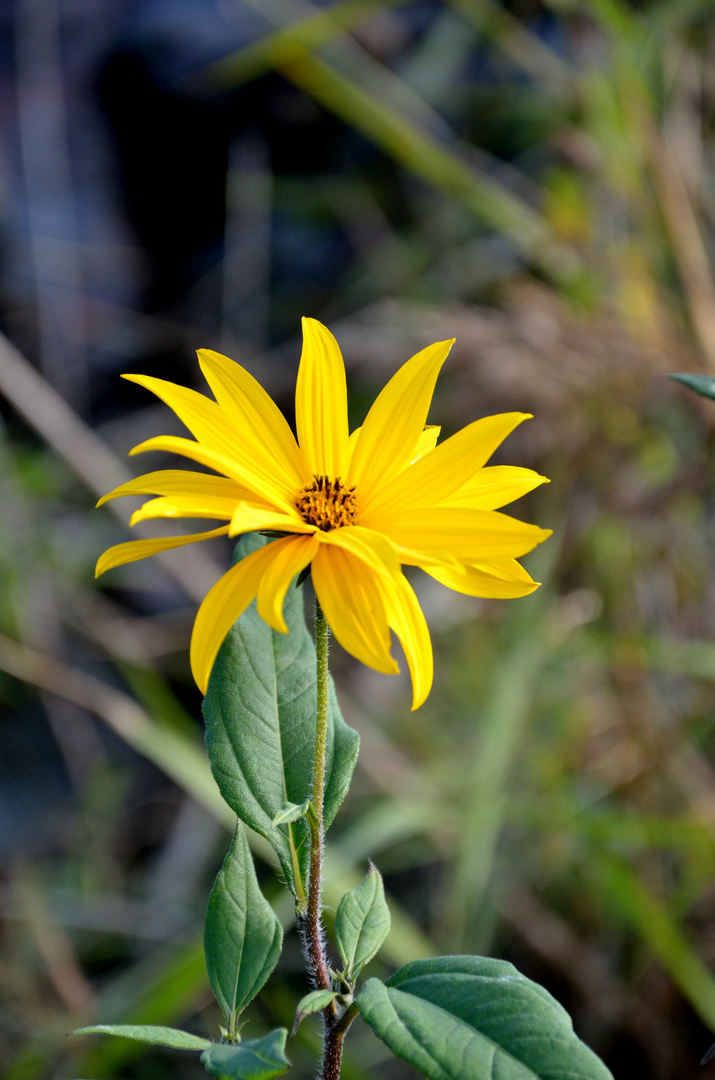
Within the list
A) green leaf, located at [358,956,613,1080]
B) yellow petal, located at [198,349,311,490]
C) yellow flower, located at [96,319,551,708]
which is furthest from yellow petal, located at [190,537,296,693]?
green leaf, located at [358,956,613,1080]

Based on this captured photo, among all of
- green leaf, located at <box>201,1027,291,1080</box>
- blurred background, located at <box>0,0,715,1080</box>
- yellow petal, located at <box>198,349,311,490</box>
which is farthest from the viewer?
blurred background, located at <box>0,0,715,1080</box>

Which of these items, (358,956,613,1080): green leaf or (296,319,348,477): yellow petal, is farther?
(296,319,348,477): yellow petal

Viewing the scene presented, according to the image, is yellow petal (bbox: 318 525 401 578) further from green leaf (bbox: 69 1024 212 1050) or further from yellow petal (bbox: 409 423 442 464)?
green leaf (bbox: 69 1024 212 1050)

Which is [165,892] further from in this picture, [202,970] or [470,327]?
[470,327]

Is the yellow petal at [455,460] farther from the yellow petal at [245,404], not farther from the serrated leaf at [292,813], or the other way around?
the serrated leaf at [292,813]

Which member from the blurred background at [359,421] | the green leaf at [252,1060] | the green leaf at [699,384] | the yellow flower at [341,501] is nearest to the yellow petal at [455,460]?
the yellow flower at [341,501]

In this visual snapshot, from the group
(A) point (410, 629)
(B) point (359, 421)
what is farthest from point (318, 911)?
(B) point (359, 421)

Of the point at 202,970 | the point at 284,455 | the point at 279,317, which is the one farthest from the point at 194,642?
the point at 279,317

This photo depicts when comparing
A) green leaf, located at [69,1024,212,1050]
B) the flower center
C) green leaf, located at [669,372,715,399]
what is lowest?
green leaf, located at [69,1024,212,1050]
